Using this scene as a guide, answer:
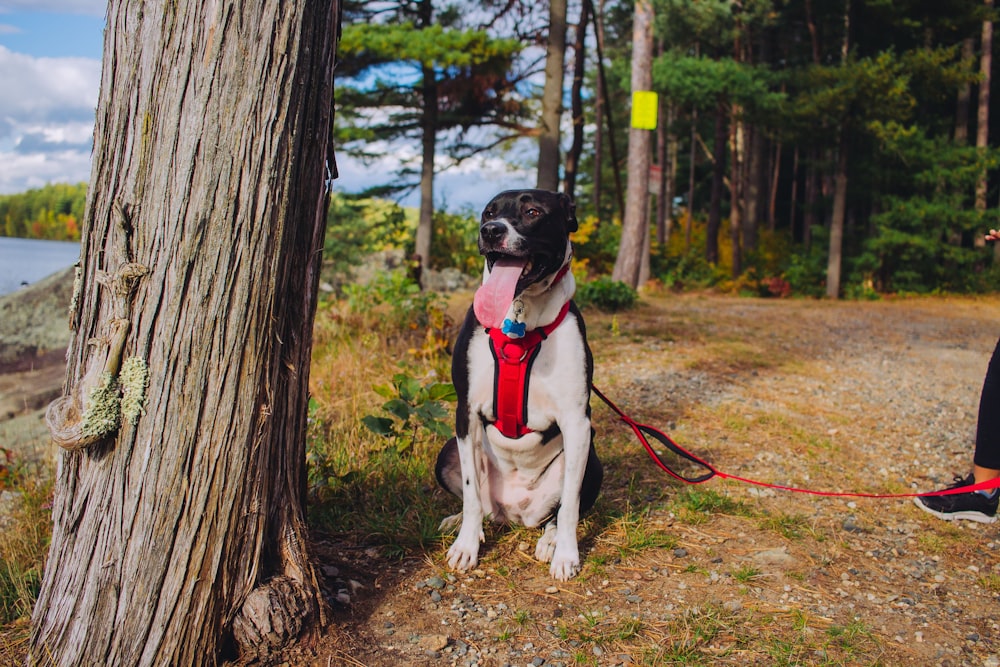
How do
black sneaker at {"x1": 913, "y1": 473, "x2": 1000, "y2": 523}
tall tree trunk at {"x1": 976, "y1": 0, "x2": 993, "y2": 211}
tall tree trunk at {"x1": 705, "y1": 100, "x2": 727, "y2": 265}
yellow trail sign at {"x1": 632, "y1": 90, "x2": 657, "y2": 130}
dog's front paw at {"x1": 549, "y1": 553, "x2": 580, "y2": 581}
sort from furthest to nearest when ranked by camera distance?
tall tree trunk at {"x1": 705, "y1": 100, "x2": 727, "y2": 265} → tall tree trunk at {"x1": 976, "y1": 0, "x2": 993, "y2": 211} → yellow trail sign at {"x1": 632, "y1": 90, "x2": 657, "y2": 130} → black sneaker at {"x1": 913, "y1": 473, "x2": 1000, "y2": 523} → dog's front paw at {"x1": 549, "y1": 553, "x2": 580, "y2": 581}

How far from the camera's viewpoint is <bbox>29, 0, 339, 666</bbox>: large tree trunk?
198 cm

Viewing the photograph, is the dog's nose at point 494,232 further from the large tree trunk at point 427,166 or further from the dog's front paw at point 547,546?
the large tree trunk at point 427,166

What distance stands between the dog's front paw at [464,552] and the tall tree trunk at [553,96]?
25.7 ft

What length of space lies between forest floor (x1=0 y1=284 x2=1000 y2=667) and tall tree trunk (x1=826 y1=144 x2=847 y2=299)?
34.3 feet

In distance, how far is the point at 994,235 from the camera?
2.96 metres

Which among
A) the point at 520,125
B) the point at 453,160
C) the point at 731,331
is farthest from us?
the point at 453,160

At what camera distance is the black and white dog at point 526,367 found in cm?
267

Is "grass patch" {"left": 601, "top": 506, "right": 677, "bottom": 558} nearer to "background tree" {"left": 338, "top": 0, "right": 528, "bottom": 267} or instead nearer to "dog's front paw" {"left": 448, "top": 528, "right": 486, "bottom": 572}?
"dog's front paw" {"left": 448, "top": 528, "right": 486, "bottom": 572}

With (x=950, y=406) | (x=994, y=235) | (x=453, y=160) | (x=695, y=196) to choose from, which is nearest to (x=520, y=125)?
(x=453, y=160)

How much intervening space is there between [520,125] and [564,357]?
12.8m

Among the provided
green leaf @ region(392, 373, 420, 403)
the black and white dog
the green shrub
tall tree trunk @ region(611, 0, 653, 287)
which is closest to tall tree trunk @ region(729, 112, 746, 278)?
tall tree trunk @ region(611, 0, 653, 287)

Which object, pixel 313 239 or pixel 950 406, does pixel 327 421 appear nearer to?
pixel 313 239

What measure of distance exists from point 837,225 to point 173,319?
1567 centimetres

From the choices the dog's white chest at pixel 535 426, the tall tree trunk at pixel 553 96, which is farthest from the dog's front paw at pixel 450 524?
the tall tree trunk at pixel 553 96
